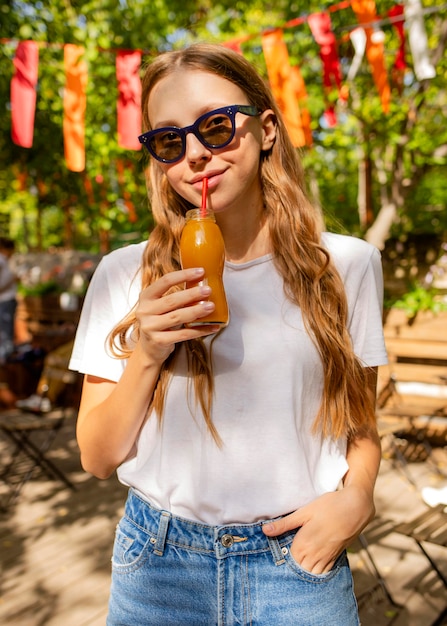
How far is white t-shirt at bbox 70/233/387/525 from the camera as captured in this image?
3.93 ft

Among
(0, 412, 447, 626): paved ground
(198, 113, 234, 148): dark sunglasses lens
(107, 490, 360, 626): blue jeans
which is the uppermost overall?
(198, 113, 234, 148): dark sunglasses lens

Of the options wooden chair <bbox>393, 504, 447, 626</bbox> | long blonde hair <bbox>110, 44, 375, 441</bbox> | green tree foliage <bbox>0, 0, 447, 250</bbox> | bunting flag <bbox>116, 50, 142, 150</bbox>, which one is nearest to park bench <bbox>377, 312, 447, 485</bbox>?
green tree foliage <bbox>0, 0, 447, 250</bbox>

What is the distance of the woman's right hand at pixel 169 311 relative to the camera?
1.12 m

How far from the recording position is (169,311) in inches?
44.6

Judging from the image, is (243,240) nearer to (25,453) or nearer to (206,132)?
(206,132)

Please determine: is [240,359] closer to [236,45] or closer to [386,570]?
[386,570]

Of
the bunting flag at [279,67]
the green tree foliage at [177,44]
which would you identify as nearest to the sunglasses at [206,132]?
the bunting flag at [279,67]

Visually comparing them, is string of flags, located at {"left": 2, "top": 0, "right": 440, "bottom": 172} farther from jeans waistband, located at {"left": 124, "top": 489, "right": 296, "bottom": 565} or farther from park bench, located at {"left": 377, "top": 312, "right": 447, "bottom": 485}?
jeans waistband, located at {"left": 124, "top": 489, "right": 296, "bottom": 565}

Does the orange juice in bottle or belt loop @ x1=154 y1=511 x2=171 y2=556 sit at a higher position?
the orange juice in bottle

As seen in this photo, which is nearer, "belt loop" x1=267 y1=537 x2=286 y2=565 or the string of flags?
"belt loop" x1=267 y1=537 x2=286 y2=565

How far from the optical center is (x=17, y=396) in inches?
310

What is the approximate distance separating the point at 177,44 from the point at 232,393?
31.3 feet

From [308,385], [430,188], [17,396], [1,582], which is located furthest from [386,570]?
[430,188]

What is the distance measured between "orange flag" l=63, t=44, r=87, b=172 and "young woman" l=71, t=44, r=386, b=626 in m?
3.86
